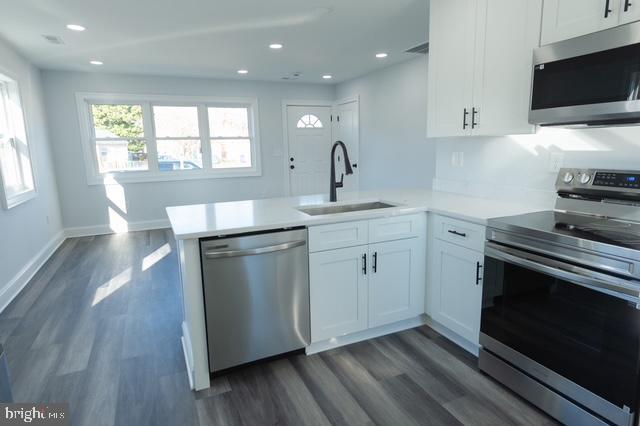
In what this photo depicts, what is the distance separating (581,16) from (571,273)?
128cm

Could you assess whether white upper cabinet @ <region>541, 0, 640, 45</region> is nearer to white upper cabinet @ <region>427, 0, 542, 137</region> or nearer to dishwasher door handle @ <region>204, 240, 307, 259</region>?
white upper cabinet @ <region>427, 0, 542, 137</region>

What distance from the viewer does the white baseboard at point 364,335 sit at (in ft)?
7.94

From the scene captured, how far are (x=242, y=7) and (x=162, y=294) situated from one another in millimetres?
2642

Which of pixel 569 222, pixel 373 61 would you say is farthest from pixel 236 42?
pixel 569 222

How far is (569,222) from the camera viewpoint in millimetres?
1899

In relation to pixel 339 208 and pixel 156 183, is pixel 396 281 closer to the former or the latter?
pixel 339 208

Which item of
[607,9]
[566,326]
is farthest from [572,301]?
[607,9]

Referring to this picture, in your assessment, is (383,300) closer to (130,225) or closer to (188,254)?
(188,254)

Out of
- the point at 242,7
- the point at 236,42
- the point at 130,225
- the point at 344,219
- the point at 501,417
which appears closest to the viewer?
the point at 501,417

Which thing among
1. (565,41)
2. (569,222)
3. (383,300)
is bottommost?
(383,300)

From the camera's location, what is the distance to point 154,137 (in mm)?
5906

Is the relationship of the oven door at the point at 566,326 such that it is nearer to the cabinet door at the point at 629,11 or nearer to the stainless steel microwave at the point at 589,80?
the stainless steel microwave at the point at 589,80
